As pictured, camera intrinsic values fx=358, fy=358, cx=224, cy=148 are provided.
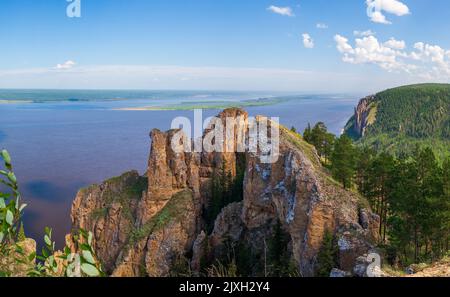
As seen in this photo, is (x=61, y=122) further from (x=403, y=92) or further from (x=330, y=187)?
(x=403, y=92)

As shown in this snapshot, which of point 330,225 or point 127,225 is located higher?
point 330,225

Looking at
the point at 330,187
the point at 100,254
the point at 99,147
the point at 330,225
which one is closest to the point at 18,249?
the point at 330,225

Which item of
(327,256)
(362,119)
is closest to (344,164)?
(327,256)

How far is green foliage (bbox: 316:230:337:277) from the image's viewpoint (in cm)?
1972

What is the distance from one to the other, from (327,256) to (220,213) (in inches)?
573

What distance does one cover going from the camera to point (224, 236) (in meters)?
31.8

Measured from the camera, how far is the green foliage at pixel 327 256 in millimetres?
19719

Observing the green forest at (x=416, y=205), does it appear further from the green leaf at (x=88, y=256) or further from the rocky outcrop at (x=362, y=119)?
the rocky outcrop at (x=362, y=119)

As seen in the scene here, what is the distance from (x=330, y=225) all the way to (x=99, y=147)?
90.5 meters

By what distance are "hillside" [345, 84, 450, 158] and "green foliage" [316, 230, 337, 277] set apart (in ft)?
383

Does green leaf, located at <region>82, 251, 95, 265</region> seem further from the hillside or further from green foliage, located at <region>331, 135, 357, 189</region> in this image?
the hillside

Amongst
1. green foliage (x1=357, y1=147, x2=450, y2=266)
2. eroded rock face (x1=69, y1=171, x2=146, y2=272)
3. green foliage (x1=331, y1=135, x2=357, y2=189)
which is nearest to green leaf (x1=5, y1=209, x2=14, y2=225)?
green foliage (x1=357, y1=147, x2=450, y2=266)

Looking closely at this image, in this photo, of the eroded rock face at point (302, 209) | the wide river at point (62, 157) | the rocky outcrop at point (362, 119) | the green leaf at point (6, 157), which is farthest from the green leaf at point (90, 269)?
the rocky outcrop at point (362, 119)

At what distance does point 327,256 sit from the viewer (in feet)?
65.7
